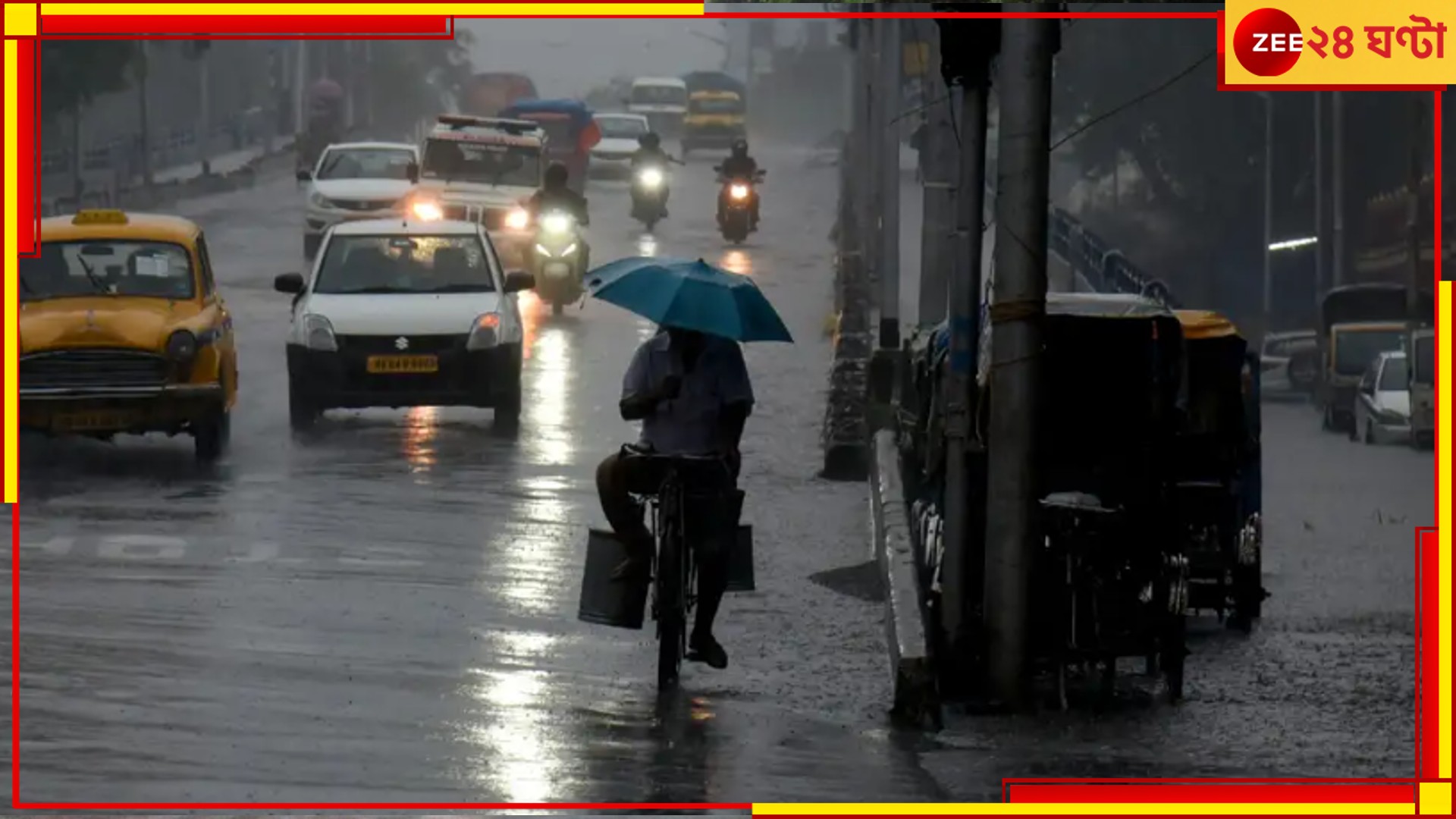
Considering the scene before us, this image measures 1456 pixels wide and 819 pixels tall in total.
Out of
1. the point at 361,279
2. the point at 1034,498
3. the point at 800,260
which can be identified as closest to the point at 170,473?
the point at 361,279

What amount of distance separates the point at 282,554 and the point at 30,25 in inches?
142

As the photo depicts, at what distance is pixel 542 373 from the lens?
95.7 ft

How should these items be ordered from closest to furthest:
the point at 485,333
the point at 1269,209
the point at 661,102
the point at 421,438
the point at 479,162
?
the point at 485,333
the point at 421,438
the point at 479,162
the point at 1269,209
the point at 661,102

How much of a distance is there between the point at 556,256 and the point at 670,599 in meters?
23.8

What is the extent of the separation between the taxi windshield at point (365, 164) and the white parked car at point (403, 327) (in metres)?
19.0

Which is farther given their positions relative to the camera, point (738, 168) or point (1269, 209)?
Result: point (1269, 209)

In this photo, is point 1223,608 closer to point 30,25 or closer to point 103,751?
point 103,751

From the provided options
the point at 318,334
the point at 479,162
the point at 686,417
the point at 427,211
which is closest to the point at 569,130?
the point at 479,162

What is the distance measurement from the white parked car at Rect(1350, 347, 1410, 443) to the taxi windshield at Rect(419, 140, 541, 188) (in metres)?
11.8

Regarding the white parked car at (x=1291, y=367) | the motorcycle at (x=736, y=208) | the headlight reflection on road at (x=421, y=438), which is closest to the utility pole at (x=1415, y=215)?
the white parked car at (x=1291, y=367)

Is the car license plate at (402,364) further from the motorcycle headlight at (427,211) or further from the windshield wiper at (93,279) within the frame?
the motorcycle headlight at (427,211)

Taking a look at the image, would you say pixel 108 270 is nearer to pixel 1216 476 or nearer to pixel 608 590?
pixel 1216 476

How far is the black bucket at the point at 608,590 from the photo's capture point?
12.1 meters

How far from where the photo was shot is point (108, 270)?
21609 mm
